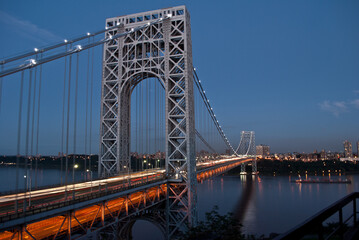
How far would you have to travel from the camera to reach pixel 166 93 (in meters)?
22.9

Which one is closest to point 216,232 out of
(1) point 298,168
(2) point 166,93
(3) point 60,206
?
(3) point 60,206

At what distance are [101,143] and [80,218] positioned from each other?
10575 mm

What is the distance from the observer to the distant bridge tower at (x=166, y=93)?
22.3m

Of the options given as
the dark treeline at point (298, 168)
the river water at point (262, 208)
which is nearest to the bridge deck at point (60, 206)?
the river water at point (262, 208)

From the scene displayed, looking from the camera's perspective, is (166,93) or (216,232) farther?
(166,93)

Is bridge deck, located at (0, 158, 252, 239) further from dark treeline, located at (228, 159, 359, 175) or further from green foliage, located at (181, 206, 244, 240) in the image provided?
dark treeline, located at (228, 159, 359, 175)

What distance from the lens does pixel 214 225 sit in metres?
7.70

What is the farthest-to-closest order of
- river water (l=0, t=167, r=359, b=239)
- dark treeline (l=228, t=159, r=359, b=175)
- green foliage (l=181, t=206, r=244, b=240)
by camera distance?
1. dark treeline (l=228, t=159, r=359, b=175)
2. river water (l=0, t=167, r=359, b=239)
3. green foliage (l=181, t=206, r=244, b=240)

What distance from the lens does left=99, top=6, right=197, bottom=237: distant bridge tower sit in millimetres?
22344

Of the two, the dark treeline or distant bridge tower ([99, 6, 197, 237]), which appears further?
the dark treeline

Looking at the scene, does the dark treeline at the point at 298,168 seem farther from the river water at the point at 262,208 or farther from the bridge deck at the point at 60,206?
the bridge deck at the point at 60,206

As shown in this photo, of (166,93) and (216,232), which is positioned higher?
(166,93)

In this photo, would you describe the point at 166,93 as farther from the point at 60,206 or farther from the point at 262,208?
the point at 262,208

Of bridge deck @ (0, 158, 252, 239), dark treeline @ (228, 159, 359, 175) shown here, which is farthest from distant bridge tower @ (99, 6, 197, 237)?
dark treeline @ (228, 159, 359, 175)
